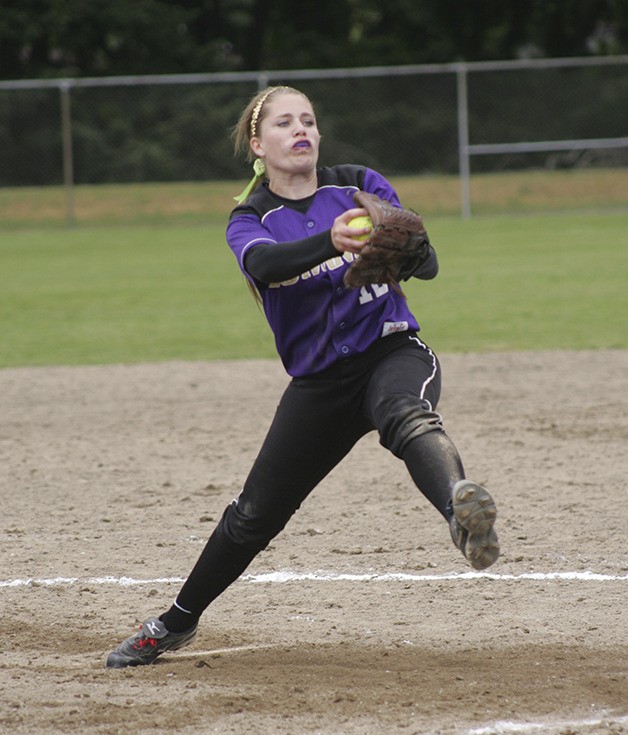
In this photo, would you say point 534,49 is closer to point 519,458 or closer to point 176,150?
point 176,150

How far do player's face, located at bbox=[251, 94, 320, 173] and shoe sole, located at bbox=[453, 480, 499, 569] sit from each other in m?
1.19

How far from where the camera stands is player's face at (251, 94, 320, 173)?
12.4 feet

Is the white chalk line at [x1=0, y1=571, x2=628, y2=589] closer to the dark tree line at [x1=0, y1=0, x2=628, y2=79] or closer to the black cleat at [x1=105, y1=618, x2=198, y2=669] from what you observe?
the black cleat at [x1=105, y1=618, x2=198, y2=669]

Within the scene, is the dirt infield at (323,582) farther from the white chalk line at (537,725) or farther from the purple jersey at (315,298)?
the purple jersey at (315,298)

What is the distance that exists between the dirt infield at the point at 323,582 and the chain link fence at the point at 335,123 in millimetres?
15367

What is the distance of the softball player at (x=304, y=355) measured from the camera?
360 cm

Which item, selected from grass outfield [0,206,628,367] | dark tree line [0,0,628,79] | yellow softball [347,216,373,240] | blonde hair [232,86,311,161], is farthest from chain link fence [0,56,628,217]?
yellow softball [347,216,373,240]

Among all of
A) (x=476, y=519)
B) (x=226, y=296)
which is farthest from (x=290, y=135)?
(x=226, y=296)

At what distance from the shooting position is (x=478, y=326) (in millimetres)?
11344

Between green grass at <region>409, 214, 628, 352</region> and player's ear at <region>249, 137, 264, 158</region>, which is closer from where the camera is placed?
player's ear at <region>249, 137, 264, 158</region>

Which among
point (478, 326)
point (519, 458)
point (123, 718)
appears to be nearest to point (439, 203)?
point (478, 326)

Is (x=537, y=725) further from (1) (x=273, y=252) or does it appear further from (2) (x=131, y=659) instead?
(1) (x=273, y=252)

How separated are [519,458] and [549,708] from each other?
3.39m

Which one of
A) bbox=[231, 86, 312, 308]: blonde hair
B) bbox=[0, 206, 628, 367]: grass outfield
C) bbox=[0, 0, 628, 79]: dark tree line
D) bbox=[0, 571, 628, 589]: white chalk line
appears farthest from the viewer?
bbox=[0, 0, 628, 79]: dark tree line
